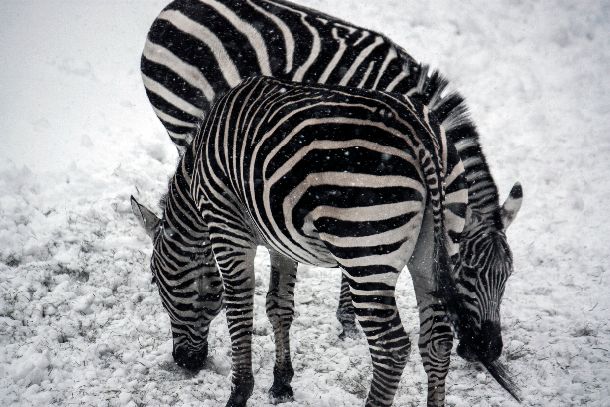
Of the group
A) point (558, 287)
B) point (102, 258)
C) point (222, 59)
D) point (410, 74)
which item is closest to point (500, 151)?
point (558, 287)

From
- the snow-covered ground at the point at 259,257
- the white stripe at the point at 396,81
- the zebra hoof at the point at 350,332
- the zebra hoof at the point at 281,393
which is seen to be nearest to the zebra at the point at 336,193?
the zebra hoof at the point at 281,393

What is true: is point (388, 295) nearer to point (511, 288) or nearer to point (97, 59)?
point (511, 288)

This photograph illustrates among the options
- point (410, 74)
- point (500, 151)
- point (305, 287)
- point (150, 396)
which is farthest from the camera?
point (500, 151)

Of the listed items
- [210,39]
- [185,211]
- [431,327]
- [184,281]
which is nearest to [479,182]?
[431,327]

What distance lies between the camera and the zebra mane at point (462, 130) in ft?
12.5

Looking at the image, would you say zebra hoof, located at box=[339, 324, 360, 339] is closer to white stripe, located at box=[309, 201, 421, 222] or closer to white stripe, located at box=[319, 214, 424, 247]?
white stripe, located at box=[319, 214, 424, 247]

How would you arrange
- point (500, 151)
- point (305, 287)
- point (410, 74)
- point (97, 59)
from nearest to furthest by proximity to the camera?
point (410, 74)
point (305, 287)
point (500, 151)
point (97, 59)

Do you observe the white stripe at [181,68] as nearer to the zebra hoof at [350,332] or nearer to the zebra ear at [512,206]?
the zebra hoof at [350,332]

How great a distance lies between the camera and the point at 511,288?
6355mm

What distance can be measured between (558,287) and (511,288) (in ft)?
1.89

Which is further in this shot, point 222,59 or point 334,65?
point 222,59

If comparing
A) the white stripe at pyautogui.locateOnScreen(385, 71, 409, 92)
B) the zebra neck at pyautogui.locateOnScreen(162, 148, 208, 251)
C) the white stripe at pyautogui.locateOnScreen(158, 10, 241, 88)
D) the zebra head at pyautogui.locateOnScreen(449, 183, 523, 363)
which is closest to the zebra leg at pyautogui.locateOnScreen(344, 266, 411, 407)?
the zebra head at pyautogui.locateOnScreen(449, 183, 523, 363)

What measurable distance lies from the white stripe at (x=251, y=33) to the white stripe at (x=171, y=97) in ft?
3.23

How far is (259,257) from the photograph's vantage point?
280 inches
